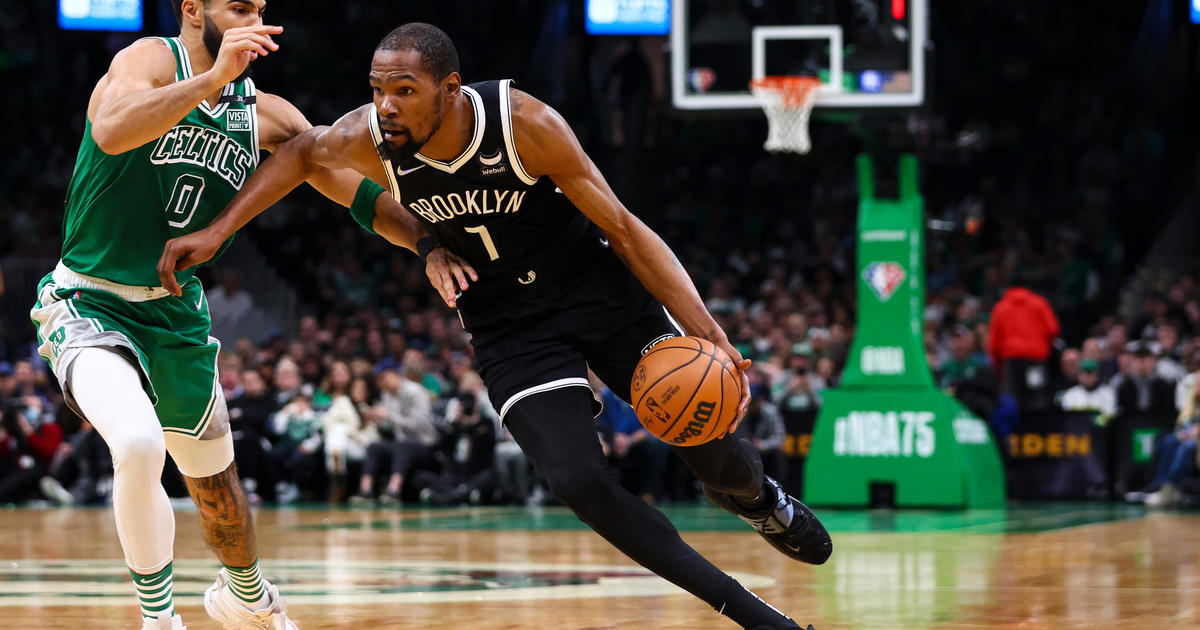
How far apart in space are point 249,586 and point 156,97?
5.93ft

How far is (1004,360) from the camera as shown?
1577 cm

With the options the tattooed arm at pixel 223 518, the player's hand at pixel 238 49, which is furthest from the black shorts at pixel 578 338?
the player's hand at pixel 238 49

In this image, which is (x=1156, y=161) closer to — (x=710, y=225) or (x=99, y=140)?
(x=710, y=225)

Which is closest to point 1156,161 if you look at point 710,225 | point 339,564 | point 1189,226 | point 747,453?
point 1189,226

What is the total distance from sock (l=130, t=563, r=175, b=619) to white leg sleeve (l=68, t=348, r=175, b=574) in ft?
0.09

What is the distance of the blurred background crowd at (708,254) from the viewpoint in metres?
14.5

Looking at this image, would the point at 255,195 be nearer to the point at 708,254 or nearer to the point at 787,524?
the point at 787,524

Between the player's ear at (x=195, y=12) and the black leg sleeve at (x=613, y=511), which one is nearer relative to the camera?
the black leg sleeve at (x=613, y=511)

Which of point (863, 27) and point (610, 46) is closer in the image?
Result: point (863, 27)

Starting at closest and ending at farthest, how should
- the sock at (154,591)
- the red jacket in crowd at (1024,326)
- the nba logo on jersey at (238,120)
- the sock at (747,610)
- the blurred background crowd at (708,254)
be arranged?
the sock at (747,610)
the sock at (154,591)
the nba logo on jersey at (238,120)
the blurred background crowd at (708,254)
the red jacket in crowd at (1024,326)

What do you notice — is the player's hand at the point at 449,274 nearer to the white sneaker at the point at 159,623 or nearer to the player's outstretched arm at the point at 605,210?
the player's outstretched arm at the point at 605,210

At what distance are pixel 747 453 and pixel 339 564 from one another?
379 cm

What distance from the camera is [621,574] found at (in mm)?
7668

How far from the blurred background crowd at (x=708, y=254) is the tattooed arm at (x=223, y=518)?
26.2 feet
